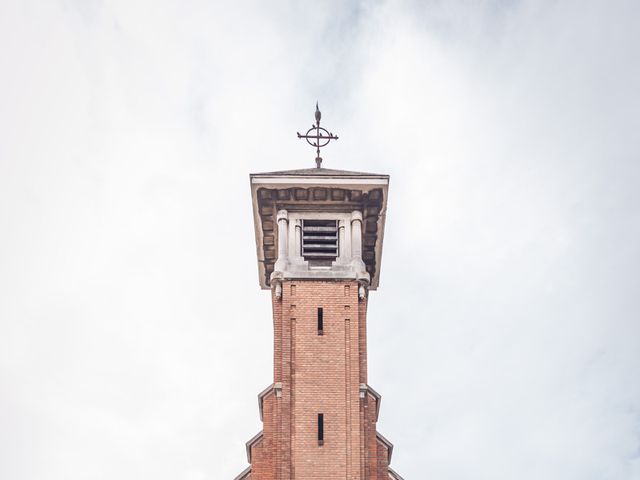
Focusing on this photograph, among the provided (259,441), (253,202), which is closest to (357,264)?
(253,202)

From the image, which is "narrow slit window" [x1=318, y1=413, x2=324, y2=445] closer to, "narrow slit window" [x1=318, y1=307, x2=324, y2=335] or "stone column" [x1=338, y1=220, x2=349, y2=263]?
"narrow slit window" [x1=318, y1=307, x2=324, y2=335]

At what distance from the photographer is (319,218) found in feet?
120

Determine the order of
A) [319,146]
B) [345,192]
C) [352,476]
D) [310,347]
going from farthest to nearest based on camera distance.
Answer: [319,146], [345,192], [310,347], [352,476]

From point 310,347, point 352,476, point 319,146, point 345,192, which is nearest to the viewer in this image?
point 352,476

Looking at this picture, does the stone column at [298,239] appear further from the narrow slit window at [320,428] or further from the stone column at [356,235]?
the narrow slit window at [320,428]

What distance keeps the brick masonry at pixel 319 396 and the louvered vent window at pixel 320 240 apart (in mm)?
1368

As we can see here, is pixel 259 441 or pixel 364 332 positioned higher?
pixel 364 332

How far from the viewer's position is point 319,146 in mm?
39562

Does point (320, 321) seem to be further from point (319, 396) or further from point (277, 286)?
point (319, 396)

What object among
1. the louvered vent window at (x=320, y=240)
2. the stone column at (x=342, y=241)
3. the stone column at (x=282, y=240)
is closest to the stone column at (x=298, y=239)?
the louvered vent window at (x=320, y=240)

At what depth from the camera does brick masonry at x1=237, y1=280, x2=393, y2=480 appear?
105 ft

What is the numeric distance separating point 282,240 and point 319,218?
1.52 meters

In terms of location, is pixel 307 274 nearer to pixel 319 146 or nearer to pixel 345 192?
pixel 345 192

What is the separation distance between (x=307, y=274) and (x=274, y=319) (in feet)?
6.03
